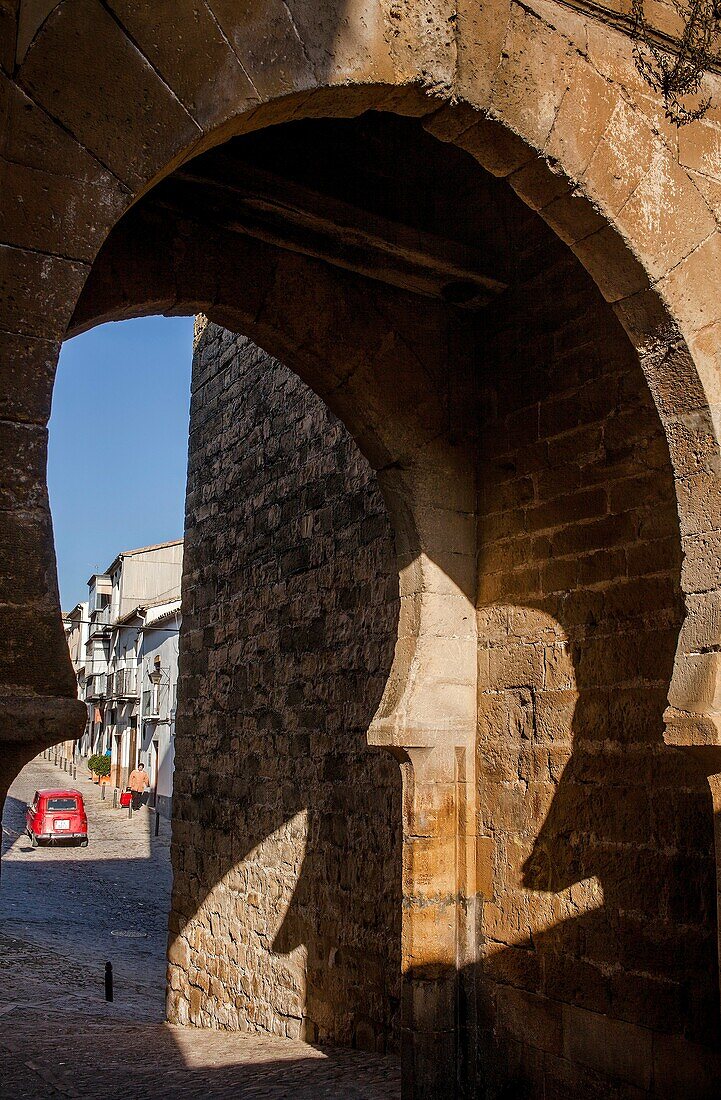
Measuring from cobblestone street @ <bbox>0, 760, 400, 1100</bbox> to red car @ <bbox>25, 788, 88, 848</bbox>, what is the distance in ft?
Result: 2.54

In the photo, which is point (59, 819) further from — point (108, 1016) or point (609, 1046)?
point (609, 1046)

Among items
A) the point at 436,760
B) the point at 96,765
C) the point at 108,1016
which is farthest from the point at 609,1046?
the point at 96,765

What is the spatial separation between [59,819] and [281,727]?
14.1m

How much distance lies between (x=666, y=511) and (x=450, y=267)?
1.83m

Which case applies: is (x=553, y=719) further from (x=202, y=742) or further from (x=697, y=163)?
(x=202, y=742)

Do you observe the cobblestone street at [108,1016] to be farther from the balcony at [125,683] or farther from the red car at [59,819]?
the balcony at [125,683]

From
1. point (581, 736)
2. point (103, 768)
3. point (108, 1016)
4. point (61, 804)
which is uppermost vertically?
point (581, 736)

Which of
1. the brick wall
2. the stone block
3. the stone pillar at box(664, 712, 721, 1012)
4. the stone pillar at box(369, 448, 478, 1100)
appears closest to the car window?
the brick wall

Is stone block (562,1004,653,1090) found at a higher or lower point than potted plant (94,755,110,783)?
lower

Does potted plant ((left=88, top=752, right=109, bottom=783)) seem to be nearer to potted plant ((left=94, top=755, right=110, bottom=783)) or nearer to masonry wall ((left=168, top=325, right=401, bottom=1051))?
potted plant ((left=94, top=755, right=110, bottom=783))

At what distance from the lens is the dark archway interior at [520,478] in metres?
4.52

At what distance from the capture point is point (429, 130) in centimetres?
365

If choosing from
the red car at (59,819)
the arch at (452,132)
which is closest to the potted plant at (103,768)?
the red car at (59,819)

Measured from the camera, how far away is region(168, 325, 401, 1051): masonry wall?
6.28 metres
